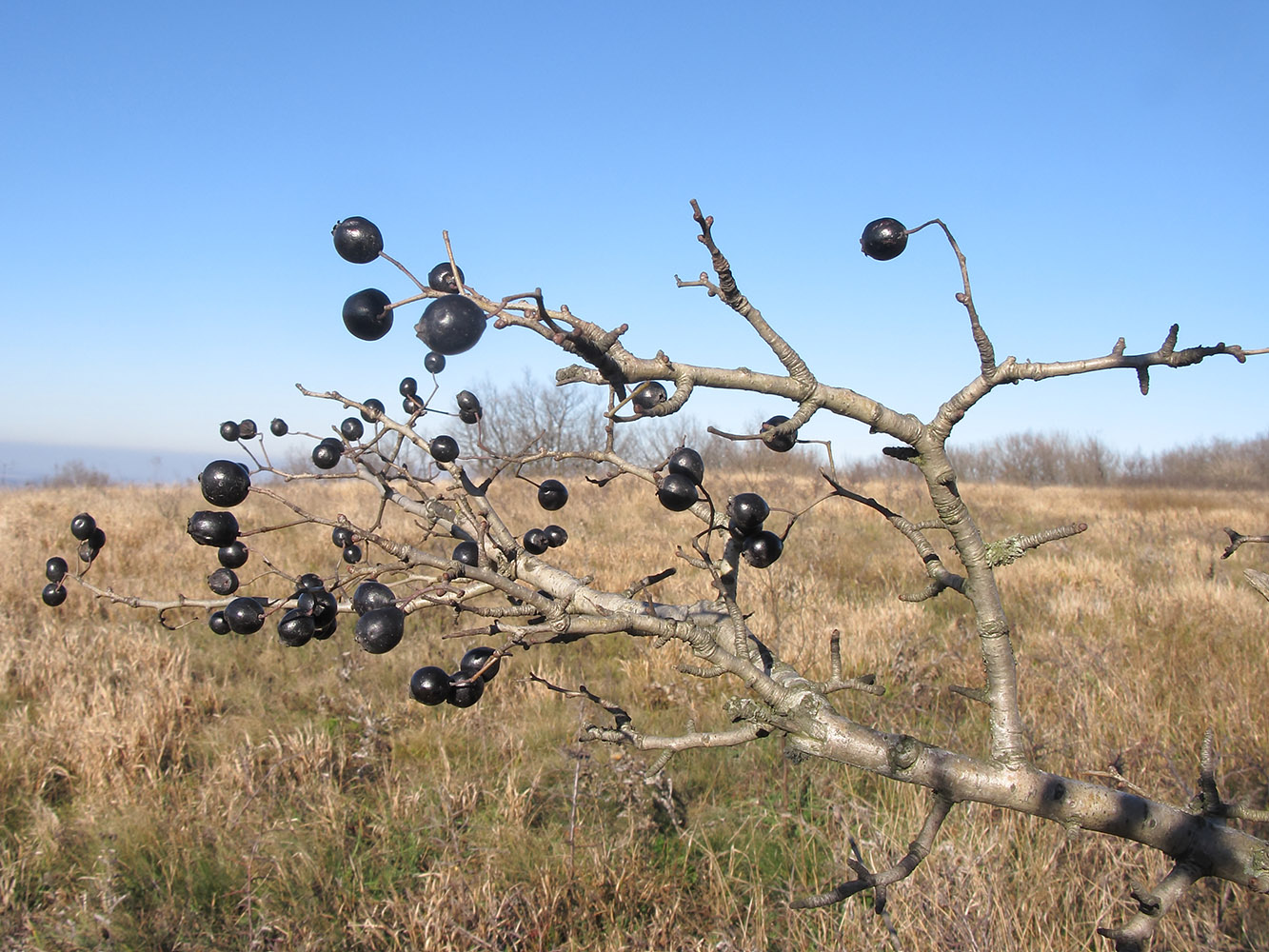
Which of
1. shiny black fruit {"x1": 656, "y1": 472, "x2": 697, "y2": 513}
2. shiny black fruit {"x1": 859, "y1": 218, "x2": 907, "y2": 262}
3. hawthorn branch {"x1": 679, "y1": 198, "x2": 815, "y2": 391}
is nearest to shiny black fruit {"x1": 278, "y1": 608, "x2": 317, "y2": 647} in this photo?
shiny black fruit {"x1": 656, "y1": 472, "x2": 697, "y2": 513}

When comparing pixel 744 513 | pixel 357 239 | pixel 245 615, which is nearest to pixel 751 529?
pixel 744 513

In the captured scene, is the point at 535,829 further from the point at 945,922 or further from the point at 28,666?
the point at 28,666

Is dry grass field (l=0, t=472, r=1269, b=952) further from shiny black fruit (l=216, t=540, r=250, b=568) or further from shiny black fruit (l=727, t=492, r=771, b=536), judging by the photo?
shiny black fruit (l=216, t=540, r=250, b=568)

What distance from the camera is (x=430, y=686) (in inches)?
52.0

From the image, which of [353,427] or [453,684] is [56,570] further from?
[453,684]

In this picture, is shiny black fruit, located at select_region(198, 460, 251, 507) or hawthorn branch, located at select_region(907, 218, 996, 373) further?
shiny black fruit, located at select_region(198, 460, 251, 507)

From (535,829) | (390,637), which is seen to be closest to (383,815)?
(535,829)

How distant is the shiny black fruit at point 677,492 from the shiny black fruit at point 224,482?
0.74 metres

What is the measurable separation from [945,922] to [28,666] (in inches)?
230

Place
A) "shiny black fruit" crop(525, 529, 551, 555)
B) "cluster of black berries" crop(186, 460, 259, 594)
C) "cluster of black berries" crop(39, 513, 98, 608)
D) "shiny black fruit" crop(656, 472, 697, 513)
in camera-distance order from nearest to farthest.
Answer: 1. "shiny black fruit" crop(656, 472, 697, 513)
2. "cluster of black berries" crop(186, 460, 259, 594)
3. "shiny black fruit" crop(525, 529, 551, 555)
4. "cluster of black berries" crop(39, 513, 98, 608)

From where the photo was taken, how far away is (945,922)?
8.25ft

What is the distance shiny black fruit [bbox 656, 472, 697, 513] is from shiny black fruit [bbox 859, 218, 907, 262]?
0.43m

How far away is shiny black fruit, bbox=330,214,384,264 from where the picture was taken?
93cm

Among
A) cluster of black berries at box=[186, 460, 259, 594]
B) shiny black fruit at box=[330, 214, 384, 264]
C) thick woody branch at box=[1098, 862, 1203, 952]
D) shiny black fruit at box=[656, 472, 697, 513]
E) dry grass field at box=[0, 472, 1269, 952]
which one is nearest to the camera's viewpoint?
thick woody branch at box=[1098, 862, 1203, 952]
